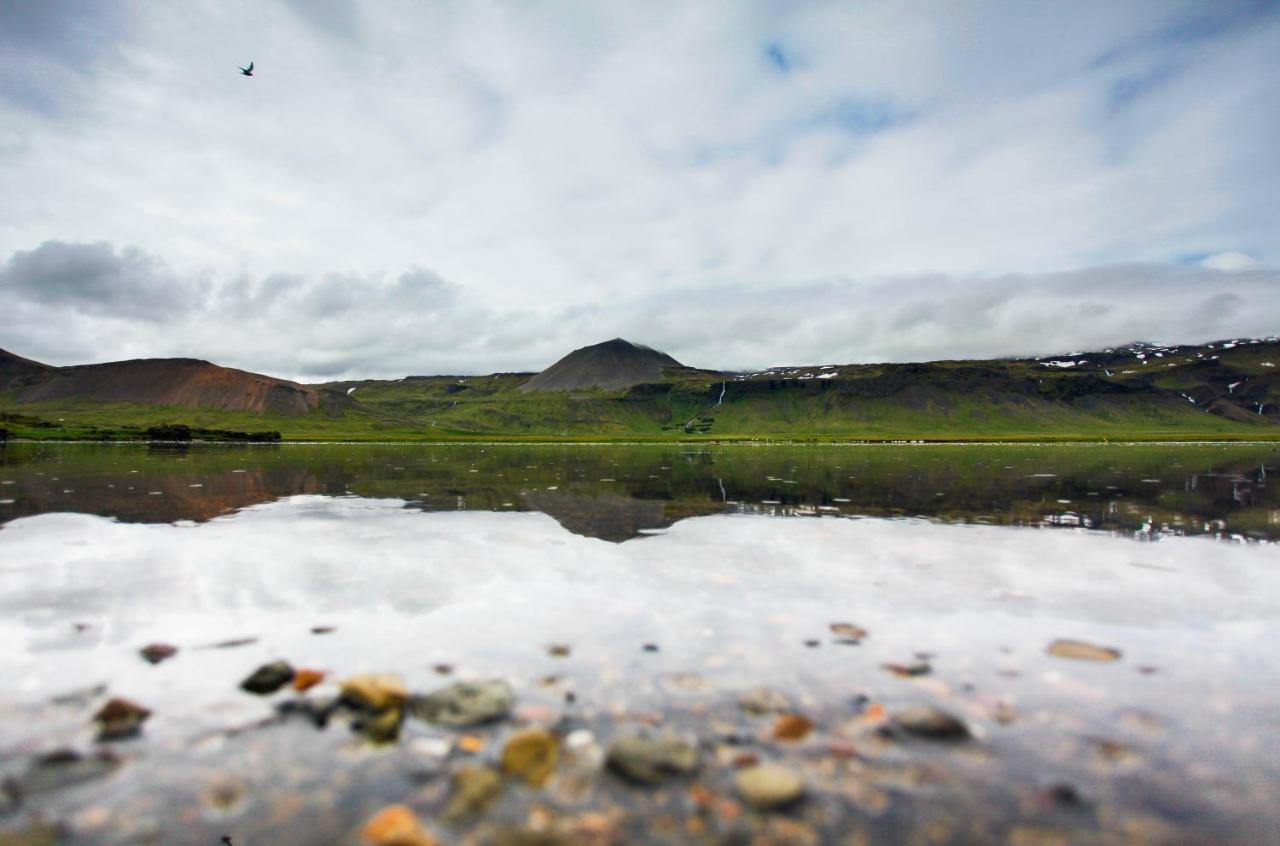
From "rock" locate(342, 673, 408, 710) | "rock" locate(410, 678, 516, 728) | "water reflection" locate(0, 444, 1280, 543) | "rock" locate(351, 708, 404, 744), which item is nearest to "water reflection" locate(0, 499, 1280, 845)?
"rock" locate(351, 708, 404, 744)

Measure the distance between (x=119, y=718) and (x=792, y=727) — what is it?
6758mm

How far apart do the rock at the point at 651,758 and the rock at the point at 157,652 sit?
6311mm

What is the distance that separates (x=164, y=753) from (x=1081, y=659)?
10.3 metres

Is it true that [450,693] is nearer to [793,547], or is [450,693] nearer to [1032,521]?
[793,547]

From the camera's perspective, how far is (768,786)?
5164 mm

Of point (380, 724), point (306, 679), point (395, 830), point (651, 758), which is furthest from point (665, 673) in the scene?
point (306, 679)

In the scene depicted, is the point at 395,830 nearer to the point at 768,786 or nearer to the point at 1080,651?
the point at 768,786

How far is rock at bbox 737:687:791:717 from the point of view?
655cm

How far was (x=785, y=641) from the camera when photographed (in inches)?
341

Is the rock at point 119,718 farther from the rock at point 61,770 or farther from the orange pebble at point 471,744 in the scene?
the orange pebble at point 471,744

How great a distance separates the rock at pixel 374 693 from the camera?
263 inches

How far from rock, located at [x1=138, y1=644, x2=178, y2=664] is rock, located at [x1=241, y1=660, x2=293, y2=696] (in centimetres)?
154

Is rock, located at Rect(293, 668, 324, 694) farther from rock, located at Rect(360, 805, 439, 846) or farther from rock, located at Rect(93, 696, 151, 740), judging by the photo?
rock, located at Rect(360, 805, 439, 846)

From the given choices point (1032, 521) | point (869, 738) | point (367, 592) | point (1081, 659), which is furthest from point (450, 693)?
point (1032, 521)
